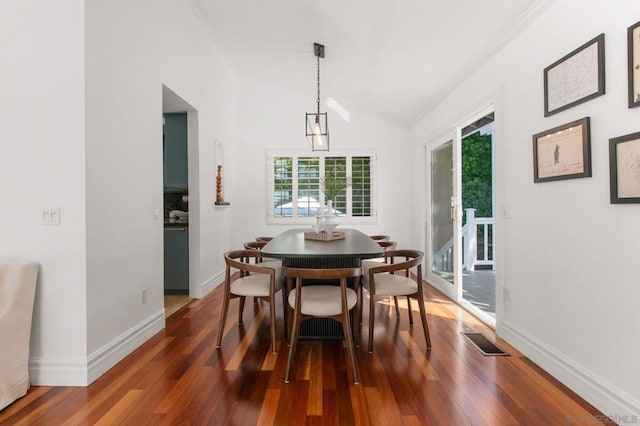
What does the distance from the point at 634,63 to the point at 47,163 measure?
3491 millimetres

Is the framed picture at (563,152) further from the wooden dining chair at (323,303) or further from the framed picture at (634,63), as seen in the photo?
the wooden dining chair at (323,303)

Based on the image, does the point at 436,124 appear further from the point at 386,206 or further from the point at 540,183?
the point at 540,183

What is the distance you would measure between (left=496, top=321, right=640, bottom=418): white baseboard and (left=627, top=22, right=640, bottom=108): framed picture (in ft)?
5.04

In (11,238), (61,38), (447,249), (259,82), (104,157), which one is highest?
(259,82)

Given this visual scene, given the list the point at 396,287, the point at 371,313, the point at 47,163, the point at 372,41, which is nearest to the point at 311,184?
the point at 372,41

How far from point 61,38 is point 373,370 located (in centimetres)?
311

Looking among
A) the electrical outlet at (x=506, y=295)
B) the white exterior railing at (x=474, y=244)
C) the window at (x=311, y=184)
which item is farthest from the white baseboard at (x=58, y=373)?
the white exterior railing at (x=474, y=244)

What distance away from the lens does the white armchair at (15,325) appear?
1874 mm

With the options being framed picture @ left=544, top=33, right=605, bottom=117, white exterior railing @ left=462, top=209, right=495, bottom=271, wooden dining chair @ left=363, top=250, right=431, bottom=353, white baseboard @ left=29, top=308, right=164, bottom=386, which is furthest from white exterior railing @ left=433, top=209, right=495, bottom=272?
white baseboard @ left=29, top=308, right=164, bottom=386

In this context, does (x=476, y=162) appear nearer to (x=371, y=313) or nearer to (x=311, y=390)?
(x=371, y=313)

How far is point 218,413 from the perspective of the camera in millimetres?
1773

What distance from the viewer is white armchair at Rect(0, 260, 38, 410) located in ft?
6.15

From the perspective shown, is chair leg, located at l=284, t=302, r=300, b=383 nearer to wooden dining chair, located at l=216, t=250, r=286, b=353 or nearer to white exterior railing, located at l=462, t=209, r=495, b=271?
wooden dining chair, located at l=216, t=250, r=286, b=353

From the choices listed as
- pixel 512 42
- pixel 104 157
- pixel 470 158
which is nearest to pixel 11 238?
pixel 104 157
